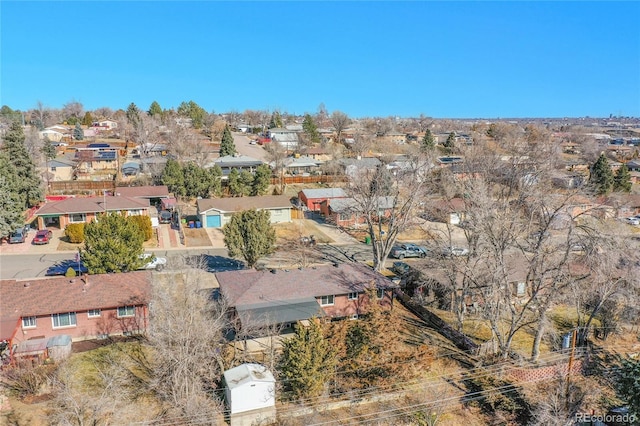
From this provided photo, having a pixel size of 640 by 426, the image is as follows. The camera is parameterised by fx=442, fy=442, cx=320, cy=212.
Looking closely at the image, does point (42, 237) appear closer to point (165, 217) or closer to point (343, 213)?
point (165, 217)

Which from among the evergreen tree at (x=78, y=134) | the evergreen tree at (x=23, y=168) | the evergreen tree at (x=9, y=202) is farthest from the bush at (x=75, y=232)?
the evergreen tree at (x=78, y=134)

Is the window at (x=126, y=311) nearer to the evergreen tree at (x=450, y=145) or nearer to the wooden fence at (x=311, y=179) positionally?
the wooden fence at (x=311, y=179)

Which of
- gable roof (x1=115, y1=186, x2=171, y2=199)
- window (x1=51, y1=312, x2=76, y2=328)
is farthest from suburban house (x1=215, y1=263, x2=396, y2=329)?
gable roof (x1=115, y1=186, x2=171, y2=199)

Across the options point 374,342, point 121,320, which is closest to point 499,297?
point 374,342

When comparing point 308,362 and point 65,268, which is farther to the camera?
point 65,268

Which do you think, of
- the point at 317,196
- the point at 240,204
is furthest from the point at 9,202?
the point at 317,196

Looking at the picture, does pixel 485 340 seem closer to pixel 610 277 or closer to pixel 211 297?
pixel 610 277
